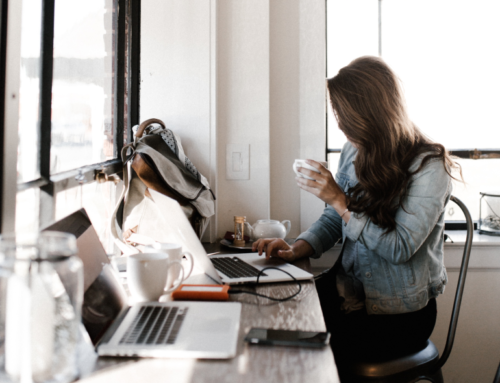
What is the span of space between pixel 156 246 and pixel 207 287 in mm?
182

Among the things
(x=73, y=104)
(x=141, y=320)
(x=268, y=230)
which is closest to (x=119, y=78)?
(x=73, y=104)

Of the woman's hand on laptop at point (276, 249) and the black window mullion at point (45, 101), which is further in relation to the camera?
the woman's hand on laptop at point (276, 249)

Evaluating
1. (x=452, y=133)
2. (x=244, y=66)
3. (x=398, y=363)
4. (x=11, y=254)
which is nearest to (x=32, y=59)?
(x=11, y=254)

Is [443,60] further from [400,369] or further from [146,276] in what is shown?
[146,276]

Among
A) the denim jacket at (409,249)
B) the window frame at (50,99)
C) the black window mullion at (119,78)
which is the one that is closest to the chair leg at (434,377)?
the denim jacket at (409,249)

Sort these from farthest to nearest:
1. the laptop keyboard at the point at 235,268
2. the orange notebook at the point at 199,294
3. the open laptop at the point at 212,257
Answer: the laptop keyboard at the point at 235,268, the open laptop at the point at 212,257, the orange notebook at the point at 199,294

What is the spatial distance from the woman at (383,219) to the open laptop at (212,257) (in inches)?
3.7

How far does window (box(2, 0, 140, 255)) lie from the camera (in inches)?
40.3

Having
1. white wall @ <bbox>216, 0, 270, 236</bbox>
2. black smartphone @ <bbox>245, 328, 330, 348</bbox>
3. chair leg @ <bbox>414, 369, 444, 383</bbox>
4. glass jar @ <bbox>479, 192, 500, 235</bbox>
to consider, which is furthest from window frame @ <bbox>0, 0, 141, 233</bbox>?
glass jar @ <bbox>479, 192, 500, 235</bbox>

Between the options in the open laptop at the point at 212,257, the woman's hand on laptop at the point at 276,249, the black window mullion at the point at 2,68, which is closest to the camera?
the black window mullion at the point at 2,68

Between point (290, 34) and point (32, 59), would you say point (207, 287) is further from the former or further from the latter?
point (290, 34)

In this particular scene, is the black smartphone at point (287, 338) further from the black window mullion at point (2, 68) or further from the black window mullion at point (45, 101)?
the black window mullion at point (45, 101)

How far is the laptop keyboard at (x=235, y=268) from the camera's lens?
119 cm

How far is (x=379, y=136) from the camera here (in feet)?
4.66
